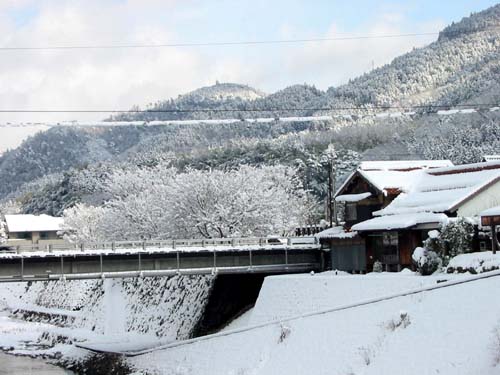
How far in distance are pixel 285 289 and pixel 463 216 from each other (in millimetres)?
9810

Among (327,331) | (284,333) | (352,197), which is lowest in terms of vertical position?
(284,333)

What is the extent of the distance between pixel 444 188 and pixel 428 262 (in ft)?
29.4

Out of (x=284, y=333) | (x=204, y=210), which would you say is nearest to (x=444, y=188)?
(x=284, y=333)

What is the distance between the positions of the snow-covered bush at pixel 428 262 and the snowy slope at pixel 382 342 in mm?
6637

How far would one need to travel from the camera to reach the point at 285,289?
4731cm

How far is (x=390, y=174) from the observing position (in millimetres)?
55656

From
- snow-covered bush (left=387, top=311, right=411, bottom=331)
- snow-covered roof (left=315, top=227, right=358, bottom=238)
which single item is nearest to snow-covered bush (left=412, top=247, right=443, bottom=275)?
snow-covered bush (left=387, top=311, right=411, bottom=331)

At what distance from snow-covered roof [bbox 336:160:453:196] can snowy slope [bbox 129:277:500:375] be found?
15.9 meters

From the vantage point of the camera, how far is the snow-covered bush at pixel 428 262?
42.8 meters

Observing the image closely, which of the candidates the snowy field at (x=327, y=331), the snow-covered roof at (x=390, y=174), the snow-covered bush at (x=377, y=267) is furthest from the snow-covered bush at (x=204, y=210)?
the snow-covered bush at (x=377, y=267)

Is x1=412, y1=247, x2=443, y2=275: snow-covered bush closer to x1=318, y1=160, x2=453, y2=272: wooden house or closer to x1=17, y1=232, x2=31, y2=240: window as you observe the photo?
x1=318, y1=160, x2=453, y2=272: wooden house

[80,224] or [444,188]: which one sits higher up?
[444,188]

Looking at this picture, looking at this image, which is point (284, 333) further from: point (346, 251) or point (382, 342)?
point (346, 251)

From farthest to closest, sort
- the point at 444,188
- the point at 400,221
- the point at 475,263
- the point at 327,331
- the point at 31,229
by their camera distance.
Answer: the point at 31,229, the point at 444,188, the point at 400,221, the point at 475,263, the point at 327,331
